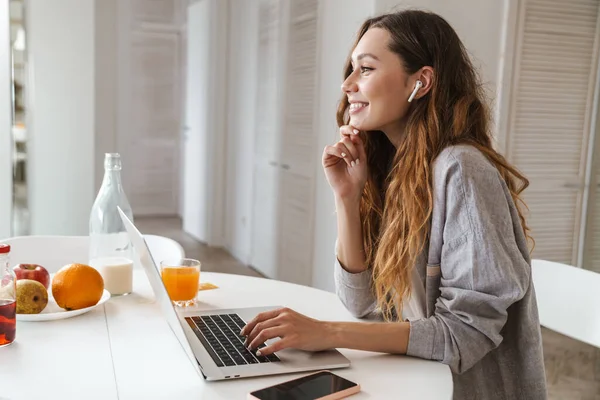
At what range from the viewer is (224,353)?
1097 millimetres

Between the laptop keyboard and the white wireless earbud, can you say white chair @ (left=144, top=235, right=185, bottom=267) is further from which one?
the white wireless earbud

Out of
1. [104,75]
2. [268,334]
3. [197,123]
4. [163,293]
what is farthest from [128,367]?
[197,123]

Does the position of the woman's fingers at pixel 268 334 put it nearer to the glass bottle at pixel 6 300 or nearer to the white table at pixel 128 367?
the white table at pixel 128 367

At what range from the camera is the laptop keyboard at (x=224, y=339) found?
1.08 m

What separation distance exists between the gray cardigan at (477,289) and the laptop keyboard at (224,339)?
0.96ft

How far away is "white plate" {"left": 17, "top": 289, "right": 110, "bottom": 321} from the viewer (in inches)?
48.6

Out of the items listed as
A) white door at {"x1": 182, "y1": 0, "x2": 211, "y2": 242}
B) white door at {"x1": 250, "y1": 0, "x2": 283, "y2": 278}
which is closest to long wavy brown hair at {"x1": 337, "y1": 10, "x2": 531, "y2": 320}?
white door at {"x1": 250, "y1": 0, "x2": 283, "y2": 278}

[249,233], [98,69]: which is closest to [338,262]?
[249,233]

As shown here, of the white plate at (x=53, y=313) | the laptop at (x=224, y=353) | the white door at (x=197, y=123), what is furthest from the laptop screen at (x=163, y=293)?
the white door at (x=197, y=123)

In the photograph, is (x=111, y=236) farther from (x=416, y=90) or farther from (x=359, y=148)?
(x=416, y=90)

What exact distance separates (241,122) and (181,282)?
3859mm

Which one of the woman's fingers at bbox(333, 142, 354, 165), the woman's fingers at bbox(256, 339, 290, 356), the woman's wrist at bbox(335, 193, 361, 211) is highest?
the woman's fingers at bbox(333, 142, 354, 165)

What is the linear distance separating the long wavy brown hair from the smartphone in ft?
1.10

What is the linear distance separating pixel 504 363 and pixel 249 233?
3728 mm
